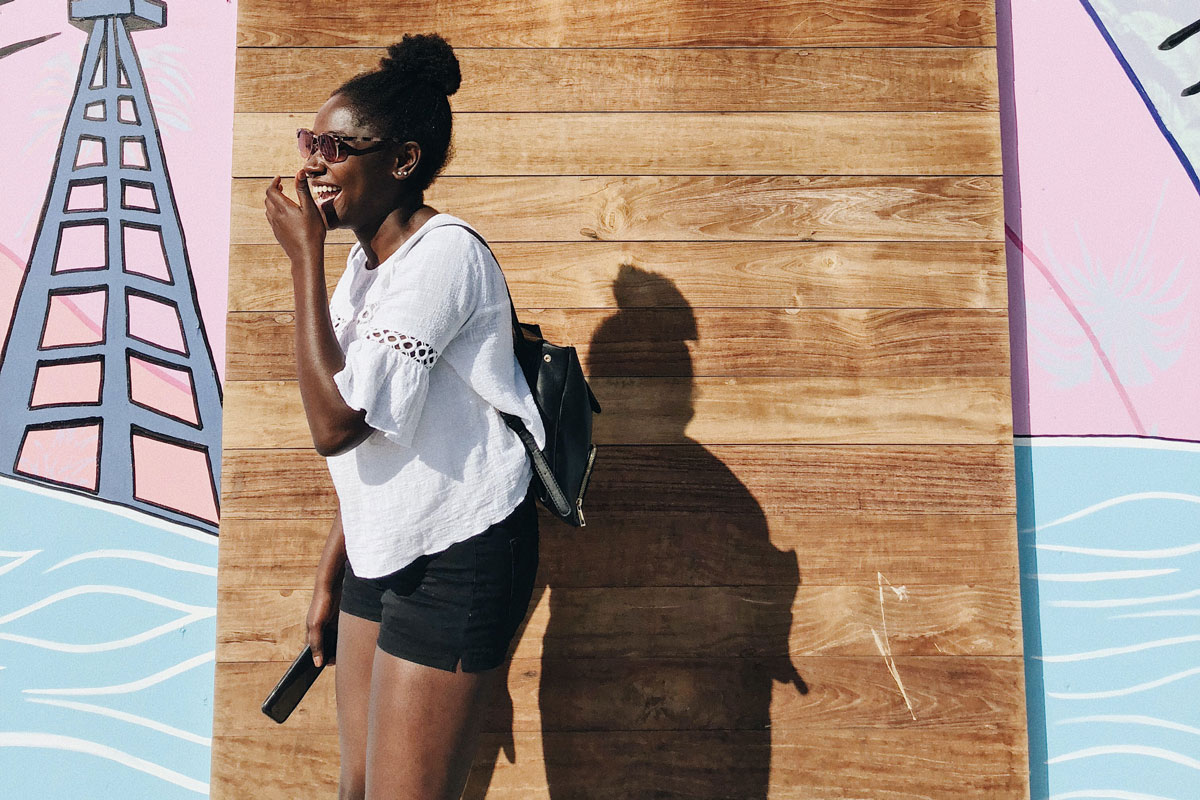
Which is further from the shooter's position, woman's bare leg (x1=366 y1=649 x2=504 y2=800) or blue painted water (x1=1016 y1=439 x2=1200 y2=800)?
blue painted water (x1=1016 y1=439 x2=1200 y2=800)

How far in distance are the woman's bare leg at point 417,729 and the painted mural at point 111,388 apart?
113 cm

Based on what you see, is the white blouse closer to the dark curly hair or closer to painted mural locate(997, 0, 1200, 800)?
the dark curly hair

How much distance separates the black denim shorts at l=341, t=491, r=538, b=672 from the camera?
4.25ft

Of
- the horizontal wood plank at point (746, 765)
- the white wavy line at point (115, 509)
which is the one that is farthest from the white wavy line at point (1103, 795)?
the white wavy line at point (115, 509)

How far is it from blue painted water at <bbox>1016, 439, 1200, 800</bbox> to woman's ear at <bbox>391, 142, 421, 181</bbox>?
1.75 metres

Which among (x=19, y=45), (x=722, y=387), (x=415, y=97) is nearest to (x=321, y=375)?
(x=415, y=97)

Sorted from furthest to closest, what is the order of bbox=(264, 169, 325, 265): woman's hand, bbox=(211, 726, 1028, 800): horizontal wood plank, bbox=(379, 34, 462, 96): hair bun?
bbox=(211, 726, 1028, 800): horizontal wood plank < bbox=(379, 34, 462, 96): hair bun < bbox=(264, 169, 325, 265): woman's hand

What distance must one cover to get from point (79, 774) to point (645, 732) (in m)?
1.45

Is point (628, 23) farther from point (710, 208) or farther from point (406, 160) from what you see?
point (406, 160)

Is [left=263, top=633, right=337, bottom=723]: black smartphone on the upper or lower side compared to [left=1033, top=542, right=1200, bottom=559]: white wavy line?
lower

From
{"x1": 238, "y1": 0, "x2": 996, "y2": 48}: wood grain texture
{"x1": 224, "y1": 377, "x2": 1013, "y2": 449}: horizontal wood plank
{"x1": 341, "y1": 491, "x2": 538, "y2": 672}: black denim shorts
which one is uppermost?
{"x1": 238, "y1": 0, "x2": 996, "y2": 48}: wood grain texture

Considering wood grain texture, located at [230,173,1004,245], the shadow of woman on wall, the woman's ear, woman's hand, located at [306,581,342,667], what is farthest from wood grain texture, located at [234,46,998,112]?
woman's hand, located at [306,581,342,667]

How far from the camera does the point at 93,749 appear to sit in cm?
218

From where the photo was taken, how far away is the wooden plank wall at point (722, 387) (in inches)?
83.7
